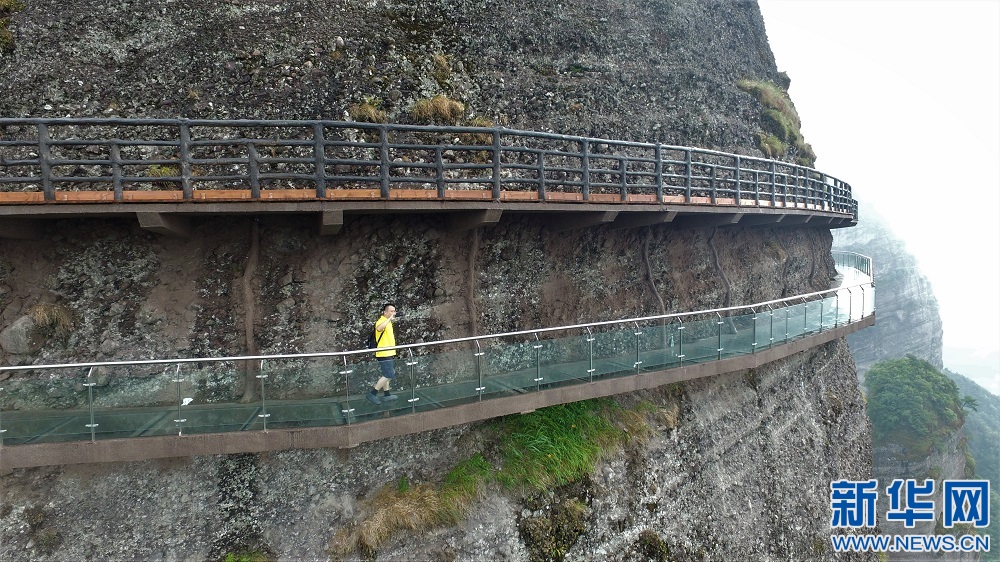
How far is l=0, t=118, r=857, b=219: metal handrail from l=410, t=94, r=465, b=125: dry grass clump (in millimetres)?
309

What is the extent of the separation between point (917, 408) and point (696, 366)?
33984mm

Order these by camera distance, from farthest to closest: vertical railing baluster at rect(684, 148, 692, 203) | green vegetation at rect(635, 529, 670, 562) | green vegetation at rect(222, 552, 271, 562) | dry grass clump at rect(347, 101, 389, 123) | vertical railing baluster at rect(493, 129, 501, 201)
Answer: vertical railing baluster at rect(684, 148, 692, 203), dry grass clump at rect(347, 101, 389, 123), green vegetation at rect(635, 529, 670, 562), vertical railing baluster at rect(493, 129, 501, 201), green vegetation at rect(222, 552, 271, 562)

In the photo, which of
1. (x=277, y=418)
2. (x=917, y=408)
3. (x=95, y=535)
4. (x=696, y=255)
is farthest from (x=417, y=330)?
(x=917, y=408)

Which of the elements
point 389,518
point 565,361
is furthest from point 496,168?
point 389,518

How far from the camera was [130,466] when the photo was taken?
637 centimetres

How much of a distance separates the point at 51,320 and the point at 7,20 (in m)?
5.20

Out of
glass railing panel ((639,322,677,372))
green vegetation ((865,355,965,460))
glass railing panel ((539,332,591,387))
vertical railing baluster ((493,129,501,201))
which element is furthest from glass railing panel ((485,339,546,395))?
green vegetation ((865,355,965,460))

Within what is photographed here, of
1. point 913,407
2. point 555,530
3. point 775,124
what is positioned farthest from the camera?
point 913,407

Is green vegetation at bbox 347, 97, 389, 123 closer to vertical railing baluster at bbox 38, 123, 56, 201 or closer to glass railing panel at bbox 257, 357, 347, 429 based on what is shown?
vertical railing baluster at bbox 38, 123, 56, 201

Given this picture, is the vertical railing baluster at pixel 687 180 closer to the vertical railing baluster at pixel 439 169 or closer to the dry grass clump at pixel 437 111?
the dry grass clump at pixel 437 111

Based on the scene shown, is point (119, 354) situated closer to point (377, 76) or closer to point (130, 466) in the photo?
point (130, 466)

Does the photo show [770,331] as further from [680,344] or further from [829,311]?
[829,311]

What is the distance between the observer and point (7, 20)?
7793 millimetres

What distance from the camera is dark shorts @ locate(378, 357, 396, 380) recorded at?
6344 millimetres
